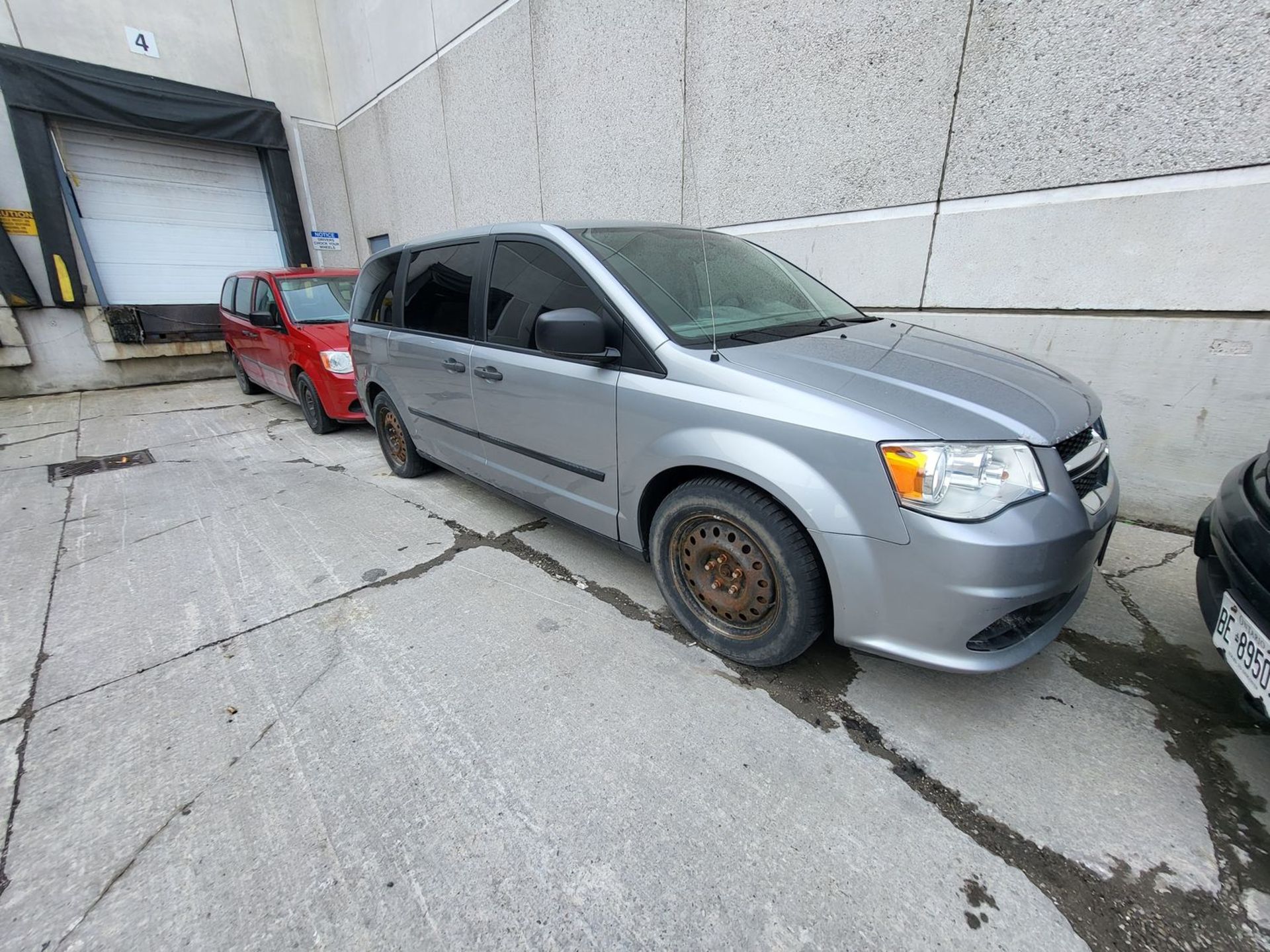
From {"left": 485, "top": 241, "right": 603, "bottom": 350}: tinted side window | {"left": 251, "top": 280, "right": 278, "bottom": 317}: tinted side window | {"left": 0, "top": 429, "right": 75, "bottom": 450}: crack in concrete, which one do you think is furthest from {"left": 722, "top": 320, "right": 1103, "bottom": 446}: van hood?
{"left": 0, "top": 429, "right": 75, "bottom": 450}: crack in concrete

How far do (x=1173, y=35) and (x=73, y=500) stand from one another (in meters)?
7.88

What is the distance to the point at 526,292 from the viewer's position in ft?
8.96

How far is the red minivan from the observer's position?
5.29 m

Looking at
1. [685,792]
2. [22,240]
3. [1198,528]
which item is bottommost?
[685,792]

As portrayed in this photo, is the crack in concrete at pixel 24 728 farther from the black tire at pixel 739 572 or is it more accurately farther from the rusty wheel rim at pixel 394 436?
the black tire at pixel 739 572

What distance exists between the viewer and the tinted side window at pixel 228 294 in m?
7.27

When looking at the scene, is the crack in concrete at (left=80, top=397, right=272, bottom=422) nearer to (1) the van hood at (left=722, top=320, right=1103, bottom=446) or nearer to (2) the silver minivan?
(2) the silver minivan

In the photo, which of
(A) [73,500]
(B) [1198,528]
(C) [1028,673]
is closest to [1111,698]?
(C) [1028,673]

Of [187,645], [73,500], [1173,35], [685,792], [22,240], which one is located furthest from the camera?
[22,240]

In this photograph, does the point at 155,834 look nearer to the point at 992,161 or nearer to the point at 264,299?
the point at 992,161

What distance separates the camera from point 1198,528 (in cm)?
199

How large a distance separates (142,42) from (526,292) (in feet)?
34.9

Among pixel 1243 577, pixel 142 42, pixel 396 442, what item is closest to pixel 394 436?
pixel 396 442

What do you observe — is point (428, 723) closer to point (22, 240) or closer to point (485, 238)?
point (485, 238)
